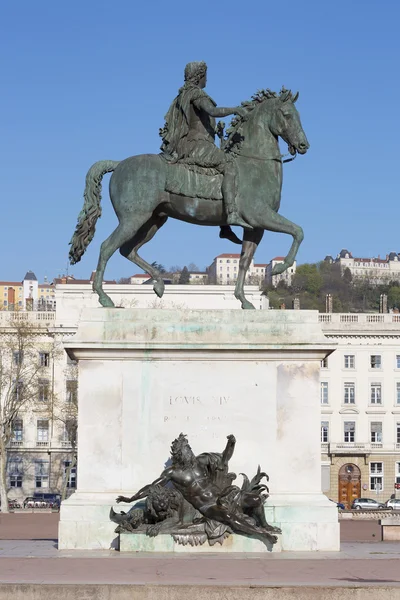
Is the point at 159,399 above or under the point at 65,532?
above

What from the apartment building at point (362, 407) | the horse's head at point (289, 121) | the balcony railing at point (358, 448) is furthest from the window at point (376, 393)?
the horse's head at point (289, 121)

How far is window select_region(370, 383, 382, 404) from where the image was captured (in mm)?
82500

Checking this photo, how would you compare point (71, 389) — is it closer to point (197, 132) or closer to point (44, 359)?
point (44, 359)

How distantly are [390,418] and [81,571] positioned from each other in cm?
6942

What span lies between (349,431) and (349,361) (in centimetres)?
465

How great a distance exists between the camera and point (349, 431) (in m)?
82.2

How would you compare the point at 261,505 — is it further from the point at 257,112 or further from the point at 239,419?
the point at 257,112

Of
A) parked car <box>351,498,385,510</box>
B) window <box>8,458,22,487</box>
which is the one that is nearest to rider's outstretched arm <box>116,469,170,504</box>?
parked car <box>351,498,385,510</box>

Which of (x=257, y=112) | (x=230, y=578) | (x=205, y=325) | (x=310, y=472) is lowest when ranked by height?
(x=230, y=578)

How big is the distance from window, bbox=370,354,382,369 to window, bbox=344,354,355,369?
1256 mm

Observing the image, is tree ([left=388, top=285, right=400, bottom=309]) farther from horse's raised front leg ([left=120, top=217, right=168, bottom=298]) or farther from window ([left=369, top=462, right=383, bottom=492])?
horse's raised front leg ([left=120, top=217, right=168, bottom=298])

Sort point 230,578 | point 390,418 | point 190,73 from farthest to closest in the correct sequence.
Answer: point 390,418 < point 190,73 < point 230,578

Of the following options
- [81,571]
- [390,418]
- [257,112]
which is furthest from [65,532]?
[390,418]

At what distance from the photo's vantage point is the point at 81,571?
47.2 ft
